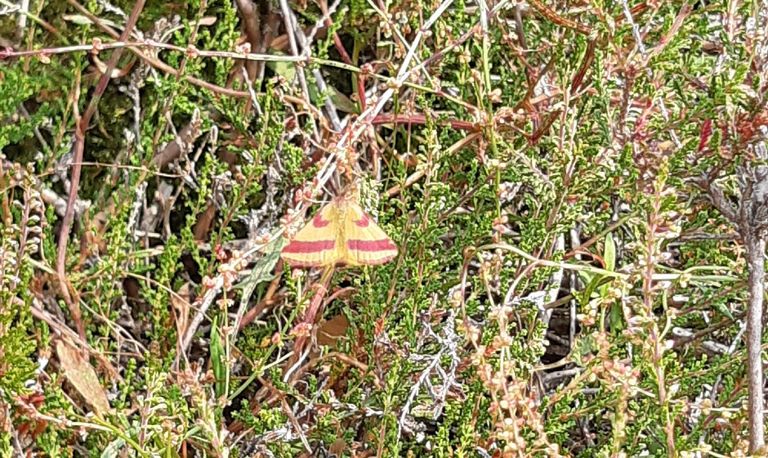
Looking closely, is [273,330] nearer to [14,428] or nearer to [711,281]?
[14,428]

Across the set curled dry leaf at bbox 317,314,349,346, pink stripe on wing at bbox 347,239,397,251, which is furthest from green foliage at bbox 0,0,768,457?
pink stripe on wing at bbox 347,239,397,251

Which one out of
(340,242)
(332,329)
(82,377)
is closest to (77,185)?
(82,377)

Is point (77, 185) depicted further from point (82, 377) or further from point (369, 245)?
point (369, 245)

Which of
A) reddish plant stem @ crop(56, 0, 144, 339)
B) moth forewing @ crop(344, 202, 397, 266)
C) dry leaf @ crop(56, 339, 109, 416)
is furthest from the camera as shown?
reddish plant stem @ crop(56, 0, 144, 339)

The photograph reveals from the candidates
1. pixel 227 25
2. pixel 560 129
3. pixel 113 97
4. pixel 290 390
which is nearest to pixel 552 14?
pixel 560 129

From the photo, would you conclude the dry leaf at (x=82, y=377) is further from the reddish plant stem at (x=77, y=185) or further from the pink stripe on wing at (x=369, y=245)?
the pink stripe on wing at (x=369, y=245)

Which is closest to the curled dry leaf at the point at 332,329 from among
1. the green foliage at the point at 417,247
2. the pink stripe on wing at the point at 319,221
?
the green foliage at the point at 417,247

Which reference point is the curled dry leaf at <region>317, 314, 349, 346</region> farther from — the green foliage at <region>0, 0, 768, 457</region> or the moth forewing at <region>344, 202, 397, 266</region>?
the moth forewing at <region>344, 202, 397, 266</region>
